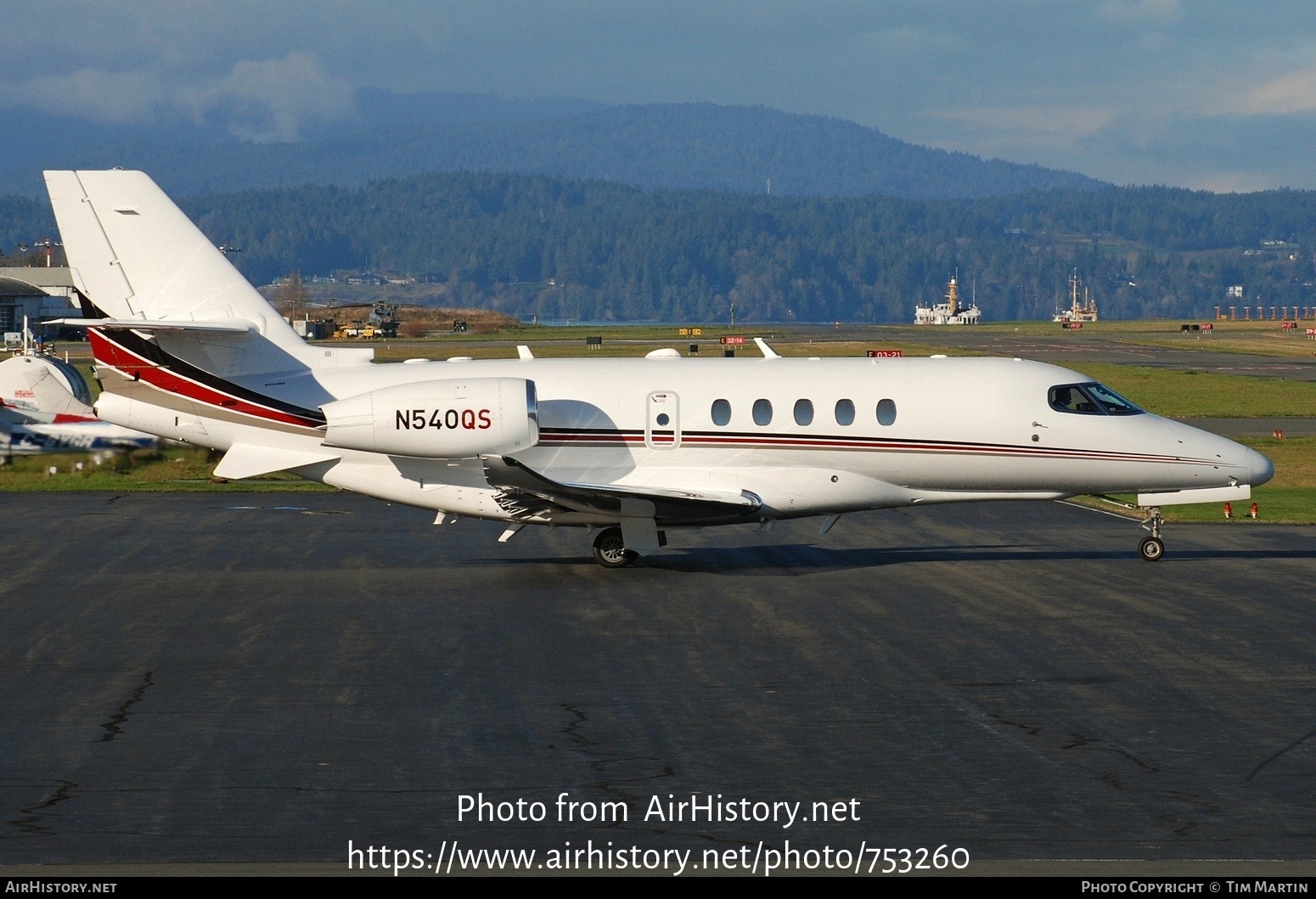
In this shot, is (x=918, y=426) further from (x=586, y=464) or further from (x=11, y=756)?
(x=11, y=756)

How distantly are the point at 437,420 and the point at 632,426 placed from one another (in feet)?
9.56

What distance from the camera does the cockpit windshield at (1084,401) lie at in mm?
23922

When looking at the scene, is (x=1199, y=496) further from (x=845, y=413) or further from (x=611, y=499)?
(x=611, y=499)

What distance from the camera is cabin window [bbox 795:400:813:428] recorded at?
23500 millimetres

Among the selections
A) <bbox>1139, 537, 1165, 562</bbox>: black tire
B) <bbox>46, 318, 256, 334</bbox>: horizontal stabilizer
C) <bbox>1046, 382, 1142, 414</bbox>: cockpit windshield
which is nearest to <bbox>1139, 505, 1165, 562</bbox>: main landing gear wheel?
<bbox>1139, 537, 1165, 562</bbox>: black tire

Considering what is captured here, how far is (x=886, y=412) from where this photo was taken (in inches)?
928

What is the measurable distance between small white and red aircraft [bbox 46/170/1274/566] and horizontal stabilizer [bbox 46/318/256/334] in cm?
19

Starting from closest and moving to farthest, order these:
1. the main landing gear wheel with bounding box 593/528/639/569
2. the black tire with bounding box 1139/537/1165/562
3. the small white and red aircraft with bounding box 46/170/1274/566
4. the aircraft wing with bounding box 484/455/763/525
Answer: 1. the aircraft wing with bounding box 484/455/763/525
2. the small white and red aircraft with bounding box 46/170/1274/566
3. the main landing gear wheel with bounding box 593/528/639/569
4. the black tire with bounding box 1139/537/1165/562

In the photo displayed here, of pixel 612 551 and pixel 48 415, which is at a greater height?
pixel 48 415

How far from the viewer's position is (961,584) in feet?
72.9

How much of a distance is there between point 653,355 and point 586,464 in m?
2.48

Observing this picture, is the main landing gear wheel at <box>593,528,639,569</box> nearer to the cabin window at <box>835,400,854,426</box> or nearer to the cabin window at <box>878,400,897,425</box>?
the cabin window at <box>835,400,854,426</box>

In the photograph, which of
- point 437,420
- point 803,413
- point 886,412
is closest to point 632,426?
point 803,413

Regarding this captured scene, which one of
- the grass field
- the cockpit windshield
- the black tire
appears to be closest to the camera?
the cockpit windshield
